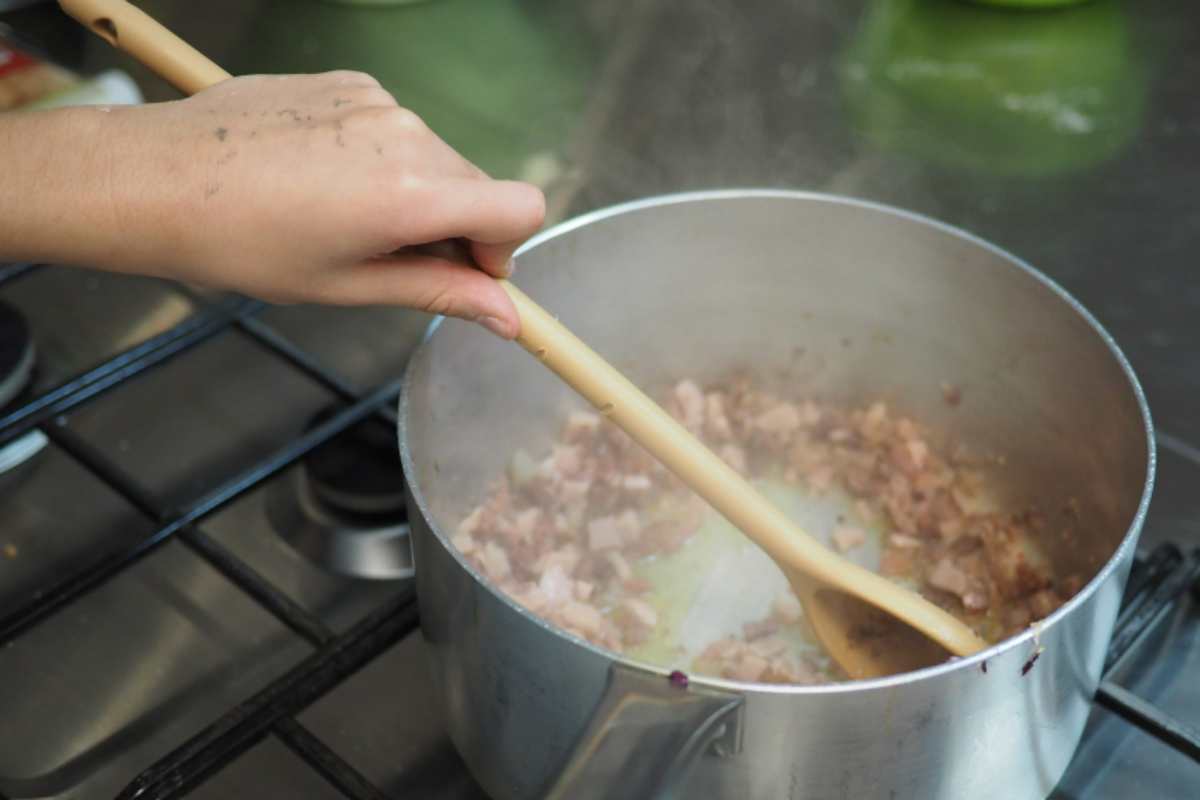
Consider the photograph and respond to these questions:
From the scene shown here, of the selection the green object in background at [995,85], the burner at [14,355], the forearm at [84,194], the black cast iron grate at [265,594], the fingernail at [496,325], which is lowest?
the burner at [14,355]

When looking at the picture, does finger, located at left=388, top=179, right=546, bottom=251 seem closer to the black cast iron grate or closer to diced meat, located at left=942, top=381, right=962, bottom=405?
the black cast iron grate

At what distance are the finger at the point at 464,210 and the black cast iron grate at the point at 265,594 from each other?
24 centimetres

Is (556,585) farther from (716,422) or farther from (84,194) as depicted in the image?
(84,194)

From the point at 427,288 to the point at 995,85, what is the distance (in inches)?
27.2

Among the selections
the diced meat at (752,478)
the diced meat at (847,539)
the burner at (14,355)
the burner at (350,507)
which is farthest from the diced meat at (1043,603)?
the burner at (14,355)

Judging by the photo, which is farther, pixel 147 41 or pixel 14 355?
pixel 14 355

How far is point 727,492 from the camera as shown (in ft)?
1.96

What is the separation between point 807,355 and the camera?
850 mm

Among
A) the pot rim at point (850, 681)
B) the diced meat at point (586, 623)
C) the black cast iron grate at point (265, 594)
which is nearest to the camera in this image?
the pot rim at point (850, 681)

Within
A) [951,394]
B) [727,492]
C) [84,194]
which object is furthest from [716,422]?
[84,194]

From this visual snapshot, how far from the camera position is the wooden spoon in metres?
0.55

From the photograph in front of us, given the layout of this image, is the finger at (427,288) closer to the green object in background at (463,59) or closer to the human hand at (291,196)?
the human hand at (291,196)

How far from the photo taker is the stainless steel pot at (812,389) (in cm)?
48

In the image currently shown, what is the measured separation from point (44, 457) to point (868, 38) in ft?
2.41
